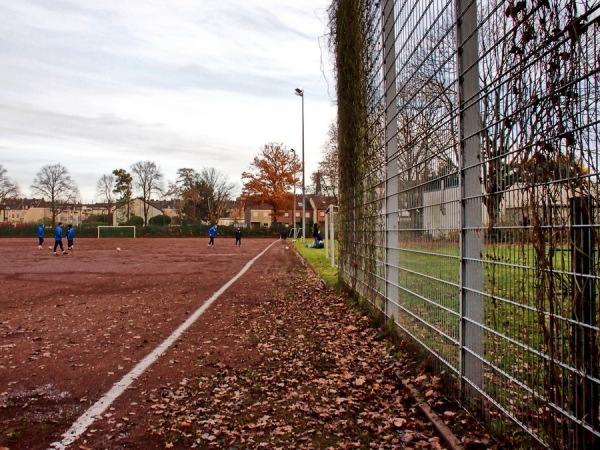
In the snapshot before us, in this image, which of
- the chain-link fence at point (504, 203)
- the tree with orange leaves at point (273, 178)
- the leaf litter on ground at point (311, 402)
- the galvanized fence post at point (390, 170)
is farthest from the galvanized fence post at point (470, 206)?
the tree with orange leaves at point (273, 178)

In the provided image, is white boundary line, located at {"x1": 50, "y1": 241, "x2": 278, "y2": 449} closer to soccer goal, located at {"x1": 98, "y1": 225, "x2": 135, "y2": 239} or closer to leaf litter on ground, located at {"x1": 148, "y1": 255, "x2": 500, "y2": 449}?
leaf litter on ground, located at {"x1": 148, "y1": 255, "x2": 500, "y2": 449}

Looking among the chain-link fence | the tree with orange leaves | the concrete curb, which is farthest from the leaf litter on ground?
the tree with orange leaves

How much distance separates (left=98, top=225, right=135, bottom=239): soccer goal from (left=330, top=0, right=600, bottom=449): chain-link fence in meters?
70.6

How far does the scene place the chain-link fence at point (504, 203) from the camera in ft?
7.70

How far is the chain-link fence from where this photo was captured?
7.70 feet

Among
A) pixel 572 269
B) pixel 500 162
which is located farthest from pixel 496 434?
pixel 500 162

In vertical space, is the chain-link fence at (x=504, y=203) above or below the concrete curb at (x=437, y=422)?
above

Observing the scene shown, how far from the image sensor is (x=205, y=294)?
1169 cm

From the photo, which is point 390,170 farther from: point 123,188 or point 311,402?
point 123,188

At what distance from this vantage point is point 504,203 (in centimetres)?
312

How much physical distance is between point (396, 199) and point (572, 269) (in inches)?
154

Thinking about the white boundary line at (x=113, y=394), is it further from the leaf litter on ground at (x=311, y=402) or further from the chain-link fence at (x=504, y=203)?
the chain-link fence at (x=504, y=203)

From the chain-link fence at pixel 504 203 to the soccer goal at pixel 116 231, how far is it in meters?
70.6

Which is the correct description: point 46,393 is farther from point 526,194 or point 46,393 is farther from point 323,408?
point 526,194
